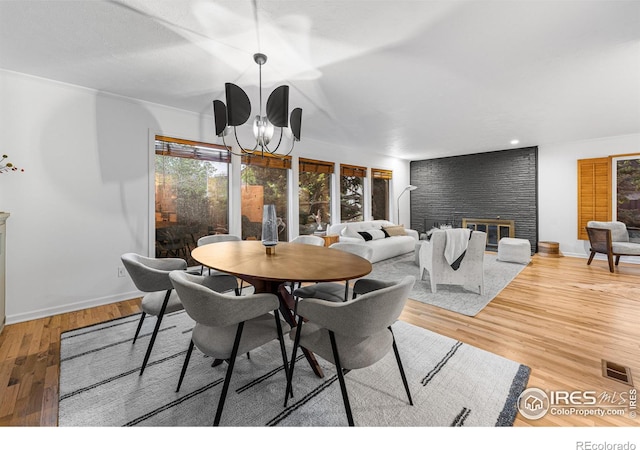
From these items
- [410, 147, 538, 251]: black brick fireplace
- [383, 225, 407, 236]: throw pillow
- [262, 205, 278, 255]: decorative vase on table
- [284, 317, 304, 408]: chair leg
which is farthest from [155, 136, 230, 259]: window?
[410, 147, 538, 251]: black brick fireplace

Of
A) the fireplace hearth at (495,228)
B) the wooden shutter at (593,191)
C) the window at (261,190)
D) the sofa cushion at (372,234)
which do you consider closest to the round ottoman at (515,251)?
the fireplace hearth at (495,228)

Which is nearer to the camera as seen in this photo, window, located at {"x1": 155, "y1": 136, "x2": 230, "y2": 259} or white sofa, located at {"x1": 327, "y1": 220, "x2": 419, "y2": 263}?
window, located at {"x1": 155, "y1": 136, "x2": 230, "y2": 259}

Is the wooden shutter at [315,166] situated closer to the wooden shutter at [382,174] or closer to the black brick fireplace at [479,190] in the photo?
the wooden shutter at [382,174]

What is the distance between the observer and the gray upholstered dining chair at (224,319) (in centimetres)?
124

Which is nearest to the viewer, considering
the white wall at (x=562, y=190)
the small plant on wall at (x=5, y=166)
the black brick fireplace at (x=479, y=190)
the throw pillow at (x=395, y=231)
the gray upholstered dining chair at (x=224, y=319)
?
the gray upholstered dining chair at (x=224, y=319)

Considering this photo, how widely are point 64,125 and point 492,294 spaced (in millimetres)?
5178

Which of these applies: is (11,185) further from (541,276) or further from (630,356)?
(541,276)

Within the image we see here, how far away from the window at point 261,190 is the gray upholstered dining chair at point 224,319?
116 inches

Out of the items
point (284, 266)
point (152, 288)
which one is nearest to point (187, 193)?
point (152, 288)

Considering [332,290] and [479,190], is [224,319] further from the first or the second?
[479,190]

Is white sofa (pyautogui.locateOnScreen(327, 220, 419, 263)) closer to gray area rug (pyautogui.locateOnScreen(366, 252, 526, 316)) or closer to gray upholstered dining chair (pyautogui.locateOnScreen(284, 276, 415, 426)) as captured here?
gray area rug (pyautogui.locateOnScreen(366, 252, 526, 316))
